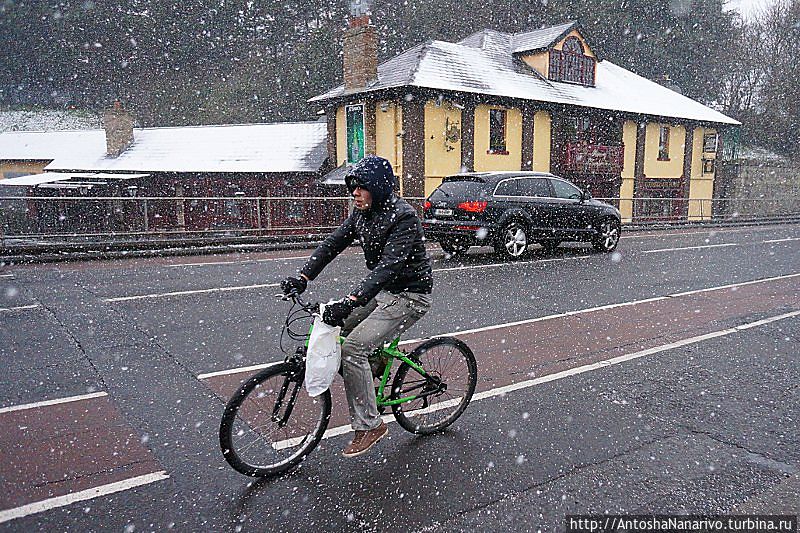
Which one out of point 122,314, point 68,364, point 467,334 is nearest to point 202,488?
point 68,364

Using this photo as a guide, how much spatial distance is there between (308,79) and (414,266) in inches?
1675

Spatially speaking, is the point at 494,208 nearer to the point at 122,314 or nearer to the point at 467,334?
the point at 467,334

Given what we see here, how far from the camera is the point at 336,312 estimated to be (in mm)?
3654

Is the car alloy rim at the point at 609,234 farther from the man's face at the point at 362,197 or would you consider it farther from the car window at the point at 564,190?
the man's face at the point at 362,197

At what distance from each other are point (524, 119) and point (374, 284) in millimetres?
24663

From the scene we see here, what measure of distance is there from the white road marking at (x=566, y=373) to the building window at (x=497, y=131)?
61.6 feet

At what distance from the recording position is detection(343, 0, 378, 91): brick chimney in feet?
79.6

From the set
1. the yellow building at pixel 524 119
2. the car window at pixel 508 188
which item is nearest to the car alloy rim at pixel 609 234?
the car window at pixel 508 188

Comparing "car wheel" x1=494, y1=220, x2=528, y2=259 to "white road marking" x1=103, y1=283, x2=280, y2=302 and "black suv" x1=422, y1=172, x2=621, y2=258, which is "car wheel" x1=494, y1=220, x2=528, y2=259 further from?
"white road marking" x1=103, y1=283, x2=280, y2=302

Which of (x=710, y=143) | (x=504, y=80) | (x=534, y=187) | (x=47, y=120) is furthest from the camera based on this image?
(x=47, y=120)

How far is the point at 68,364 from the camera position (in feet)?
19.4

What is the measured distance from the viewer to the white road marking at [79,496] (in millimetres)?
3379

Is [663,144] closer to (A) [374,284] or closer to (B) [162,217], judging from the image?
(B) [162,217]

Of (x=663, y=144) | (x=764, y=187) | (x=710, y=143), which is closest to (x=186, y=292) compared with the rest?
(x=663, y=144)
